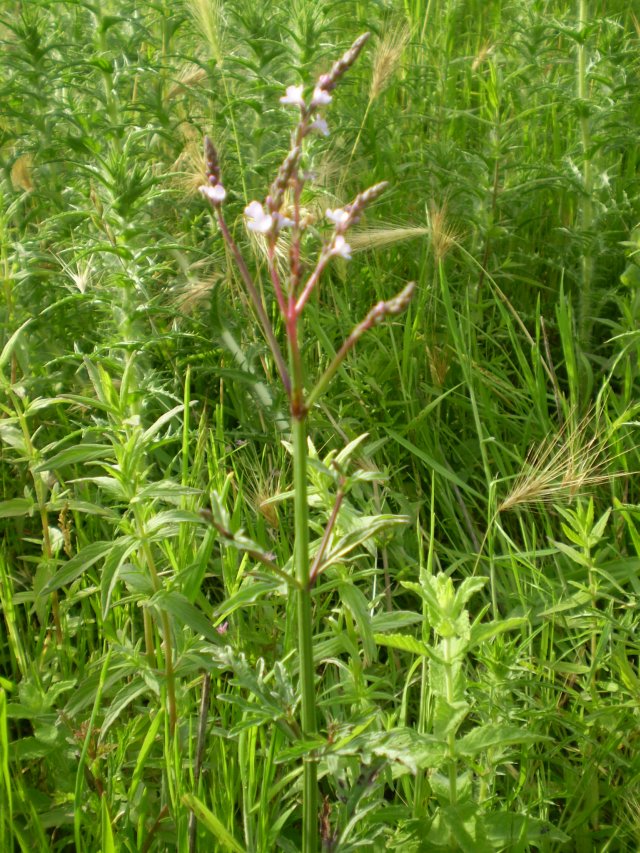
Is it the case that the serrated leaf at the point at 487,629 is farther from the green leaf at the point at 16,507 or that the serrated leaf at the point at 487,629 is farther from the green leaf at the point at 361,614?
the green leaf at the point at 16,507

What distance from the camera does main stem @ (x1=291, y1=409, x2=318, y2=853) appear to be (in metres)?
1.04

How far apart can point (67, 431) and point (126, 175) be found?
0.78m

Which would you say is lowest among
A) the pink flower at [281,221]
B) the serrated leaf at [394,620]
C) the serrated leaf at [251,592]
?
the serrated leaf at [394,620]

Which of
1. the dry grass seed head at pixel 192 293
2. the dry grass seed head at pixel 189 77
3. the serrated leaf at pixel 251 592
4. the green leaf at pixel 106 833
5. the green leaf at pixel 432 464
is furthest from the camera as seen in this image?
the dry grass seed head at pixel 189 77

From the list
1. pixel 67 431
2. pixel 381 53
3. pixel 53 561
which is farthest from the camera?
pixel 381 53

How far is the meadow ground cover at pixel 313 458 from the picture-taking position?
141 cm

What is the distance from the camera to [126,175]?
2.18 m

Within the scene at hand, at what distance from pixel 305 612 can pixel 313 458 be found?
11.5 inches

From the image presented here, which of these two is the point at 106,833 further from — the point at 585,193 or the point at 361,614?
the point at 585,193

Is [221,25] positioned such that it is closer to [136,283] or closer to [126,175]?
[126,175]

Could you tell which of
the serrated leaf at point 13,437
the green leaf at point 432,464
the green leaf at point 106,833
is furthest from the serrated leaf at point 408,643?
the serrated leaf at point 13,437

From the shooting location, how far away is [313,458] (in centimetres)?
131

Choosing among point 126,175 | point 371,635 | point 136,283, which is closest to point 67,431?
point 136,283

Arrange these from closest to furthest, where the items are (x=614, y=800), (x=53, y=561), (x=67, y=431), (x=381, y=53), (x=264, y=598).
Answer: (x=614, y=800) → (x=53, y=561) → (x=264, y=598) → (x=67, y=431) → (x=381, y=53)
